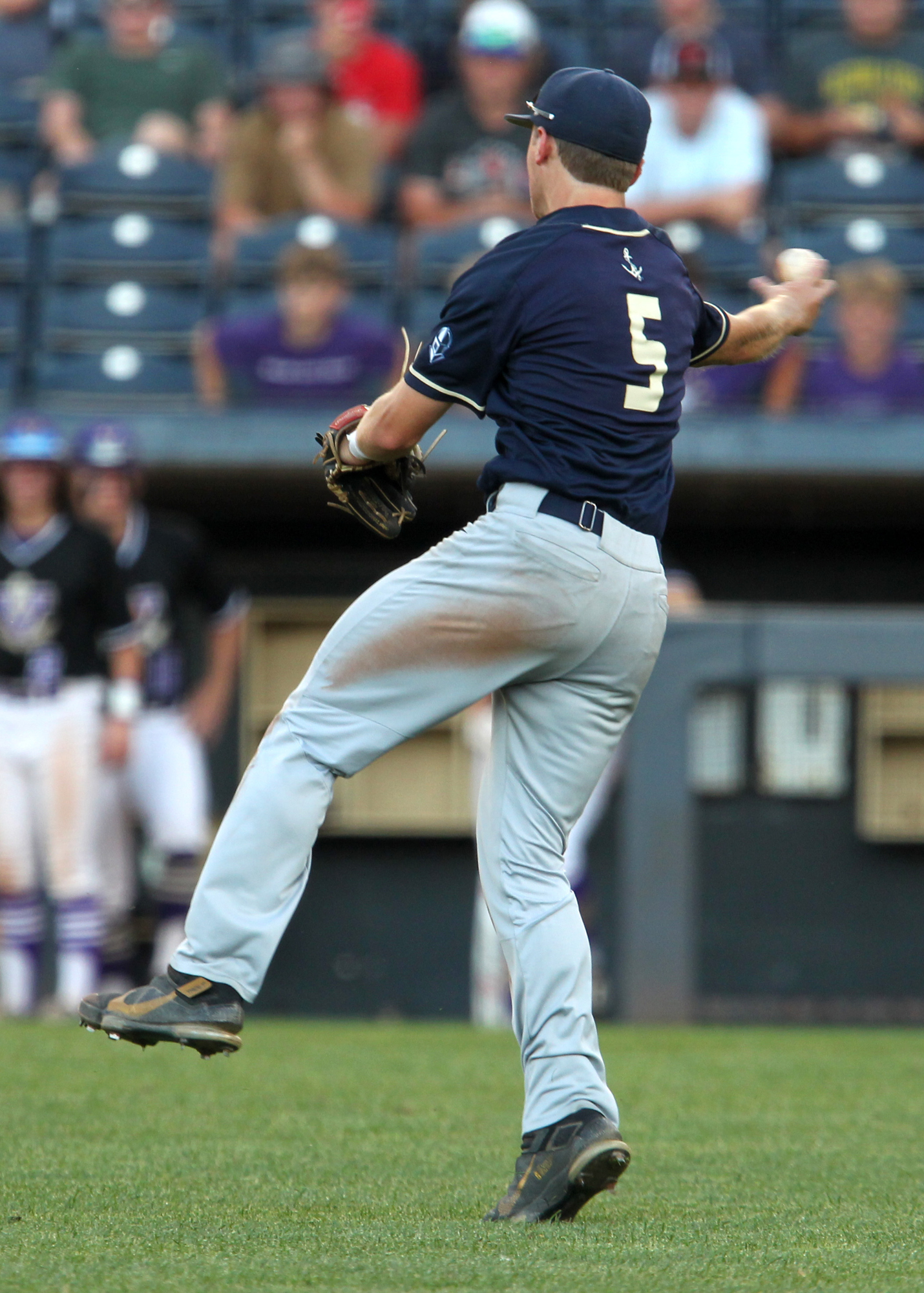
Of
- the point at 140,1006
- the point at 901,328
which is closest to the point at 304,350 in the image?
the point at 901,328

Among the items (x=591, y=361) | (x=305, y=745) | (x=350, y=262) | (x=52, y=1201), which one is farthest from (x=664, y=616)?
(x=350, y=262)

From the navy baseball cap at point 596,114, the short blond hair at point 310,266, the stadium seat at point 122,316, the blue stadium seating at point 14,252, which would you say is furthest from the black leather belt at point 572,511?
the blue stadium seating at point 14,252

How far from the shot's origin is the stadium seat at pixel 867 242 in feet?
26.1

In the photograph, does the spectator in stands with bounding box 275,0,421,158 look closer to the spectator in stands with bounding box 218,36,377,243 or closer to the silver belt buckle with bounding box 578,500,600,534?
the spectator in stands with bounding box 218,36,377,243

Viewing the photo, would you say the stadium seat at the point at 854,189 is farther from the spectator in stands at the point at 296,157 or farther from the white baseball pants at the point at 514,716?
the white baseball pants at the point at 514,716

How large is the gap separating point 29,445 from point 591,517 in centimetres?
424

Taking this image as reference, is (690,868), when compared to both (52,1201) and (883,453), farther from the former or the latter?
(52,1201)

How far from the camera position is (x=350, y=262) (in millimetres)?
7902

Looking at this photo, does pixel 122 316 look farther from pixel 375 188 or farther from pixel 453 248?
pixel 453 248

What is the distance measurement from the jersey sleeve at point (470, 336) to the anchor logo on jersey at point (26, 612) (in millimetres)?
4091

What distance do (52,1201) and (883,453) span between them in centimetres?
490

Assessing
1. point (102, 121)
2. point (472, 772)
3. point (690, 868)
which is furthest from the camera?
point (102, 121)

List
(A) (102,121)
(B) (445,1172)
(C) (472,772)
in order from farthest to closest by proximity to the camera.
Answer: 1. (A) (102,121)
2. (C) (472,772)
3. (B) (445,1172)

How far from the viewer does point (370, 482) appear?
9.66ft
